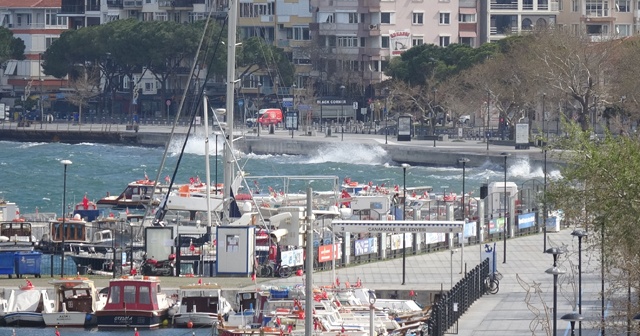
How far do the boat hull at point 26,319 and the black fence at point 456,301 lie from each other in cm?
993

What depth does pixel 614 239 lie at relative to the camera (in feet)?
123

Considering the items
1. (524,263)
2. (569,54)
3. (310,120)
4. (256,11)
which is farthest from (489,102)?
(524,263)

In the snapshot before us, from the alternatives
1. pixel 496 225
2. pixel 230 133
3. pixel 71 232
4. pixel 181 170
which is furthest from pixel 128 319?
pixel 181 170

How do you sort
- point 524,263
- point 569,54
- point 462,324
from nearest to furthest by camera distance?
1. point 462,324
2. point 524,263
3. point 569,54

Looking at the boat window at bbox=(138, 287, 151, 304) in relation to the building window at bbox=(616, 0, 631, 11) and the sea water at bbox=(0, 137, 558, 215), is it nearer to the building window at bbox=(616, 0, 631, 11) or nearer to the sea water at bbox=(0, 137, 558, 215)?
the sea water at bbox=(0, 137, 558, 215)

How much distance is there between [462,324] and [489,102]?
3044 inches

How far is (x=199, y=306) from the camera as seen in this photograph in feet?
150

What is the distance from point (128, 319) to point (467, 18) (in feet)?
353

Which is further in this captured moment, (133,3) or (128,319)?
(133,3)

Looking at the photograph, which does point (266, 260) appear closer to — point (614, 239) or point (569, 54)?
point (614, 239)

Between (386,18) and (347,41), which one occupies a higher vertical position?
(386,18)

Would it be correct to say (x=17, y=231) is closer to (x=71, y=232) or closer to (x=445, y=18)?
(x=71, y=232)

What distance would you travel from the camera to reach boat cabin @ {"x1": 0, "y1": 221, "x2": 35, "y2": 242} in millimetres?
61806

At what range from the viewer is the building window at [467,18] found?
150m
